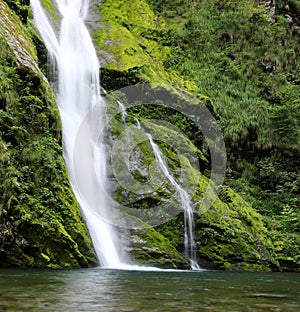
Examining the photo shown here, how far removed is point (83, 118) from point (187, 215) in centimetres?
419

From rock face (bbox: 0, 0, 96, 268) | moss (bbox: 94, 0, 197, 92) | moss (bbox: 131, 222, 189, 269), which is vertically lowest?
moss (bbox: 131, 222, 189, 269)

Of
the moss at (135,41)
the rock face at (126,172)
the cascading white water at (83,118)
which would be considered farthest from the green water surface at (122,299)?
the moss at (135,41)

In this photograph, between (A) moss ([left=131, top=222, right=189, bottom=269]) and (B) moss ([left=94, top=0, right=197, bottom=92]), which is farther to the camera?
(B) moss ([left=94, top=0, right=197, bottom=92])

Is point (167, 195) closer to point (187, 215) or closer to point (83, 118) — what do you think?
point (187, 215)

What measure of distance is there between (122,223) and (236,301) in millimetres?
6334

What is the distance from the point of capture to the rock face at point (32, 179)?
7152mm

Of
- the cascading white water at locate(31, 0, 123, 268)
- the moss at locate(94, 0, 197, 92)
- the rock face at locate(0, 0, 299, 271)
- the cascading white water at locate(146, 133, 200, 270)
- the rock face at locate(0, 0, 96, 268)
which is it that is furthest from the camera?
the moss at locate(94, 0, 197, 92)

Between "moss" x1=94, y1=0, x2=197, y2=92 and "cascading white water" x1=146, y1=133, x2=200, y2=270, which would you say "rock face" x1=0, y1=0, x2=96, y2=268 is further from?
"moss" x1=94, y1=0, x2=197, y2=92

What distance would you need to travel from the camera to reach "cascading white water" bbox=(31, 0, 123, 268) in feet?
30.1

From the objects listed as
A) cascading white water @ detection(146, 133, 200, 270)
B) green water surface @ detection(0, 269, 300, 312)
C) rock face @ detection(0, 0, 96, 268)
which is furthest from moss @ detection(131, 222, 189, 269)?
green water surface @ detection(0, 269, 300, 312)

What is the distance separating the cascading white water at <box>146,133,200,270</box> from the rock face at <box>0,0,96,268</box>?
10.9 feet

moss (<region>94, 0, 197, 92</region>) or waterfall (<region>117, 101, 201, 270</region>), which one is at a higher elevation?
moss (<region>94, 0, 197, 92</region>)

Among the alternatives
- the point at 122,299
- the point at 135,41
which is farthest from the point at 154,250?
the point at 135,41

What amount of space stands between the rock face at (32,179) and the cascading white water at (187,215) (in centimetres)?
331
